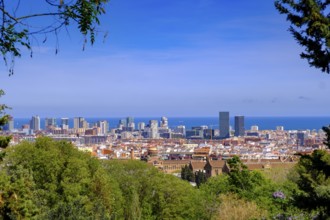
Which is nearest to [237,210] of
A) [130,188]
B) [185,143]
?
[130,188]

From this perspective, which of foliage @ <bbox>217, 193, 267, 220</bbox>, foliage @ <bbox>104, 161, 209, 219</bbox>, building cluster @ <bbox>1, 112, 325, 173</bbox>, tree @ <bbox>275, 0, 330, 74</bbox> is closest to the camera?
tree @ <bbox>275, 0, 330, 74</bbox>

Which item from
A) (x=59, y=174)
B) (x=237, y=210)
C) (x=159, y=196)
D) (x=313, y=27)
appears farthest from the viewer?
(x=159, y=196)

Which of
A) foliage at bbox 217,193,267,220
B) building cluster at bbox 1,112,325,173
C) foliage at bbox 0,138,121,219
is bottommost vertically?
building cluster at bbox 1,112,325,173

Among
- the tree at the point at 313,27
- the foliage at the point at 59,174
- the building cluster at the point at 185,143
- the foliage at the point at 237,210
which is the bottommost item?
the building cluster at the point at 185,143

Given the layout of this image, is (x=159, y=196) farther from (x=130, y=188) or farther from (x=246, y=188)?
(x=246, y=188)

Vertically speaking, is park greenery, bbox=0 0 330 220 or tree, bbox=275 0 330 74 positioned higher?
tree, bbox=275 0 330 74

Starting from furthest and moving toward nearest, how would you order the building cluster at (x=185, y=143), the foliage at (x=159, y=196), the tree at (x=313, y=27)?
the building cluster at (x=185, y=143) < the foliage at (x=159, y=196) < the tree at (x=313, y=27)

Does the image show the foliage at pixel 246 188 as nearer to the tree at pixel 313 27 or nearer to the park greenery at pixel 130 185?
the park greenery at pixel 130 185

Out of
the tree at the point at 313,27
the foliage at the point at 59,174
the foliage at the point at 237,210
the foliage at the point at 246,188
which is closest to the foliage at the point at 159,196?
the foliage at the point at 246,188

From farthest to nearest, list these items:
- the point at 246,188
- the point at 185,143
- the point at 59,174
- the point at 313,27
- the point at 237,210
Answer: the point at 185,143
the point at 246,188
the point at 237,210
the point at 59,174
the point at 313,27

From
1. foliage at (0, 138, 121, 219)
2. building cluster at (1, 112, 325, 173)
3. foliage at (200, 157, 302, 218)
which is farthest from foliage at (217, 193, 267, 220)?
building cluster at (1, 112, 325, 173)

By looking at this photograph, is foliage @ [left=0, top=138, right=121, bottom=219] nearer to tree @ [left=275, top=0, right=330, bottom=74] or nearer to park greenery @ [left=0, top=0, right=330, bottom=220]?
park greenery @ [left=0, top=0, right=330, bottom=220]

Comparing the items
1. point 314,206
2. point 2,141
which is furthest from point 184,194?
point 314,206

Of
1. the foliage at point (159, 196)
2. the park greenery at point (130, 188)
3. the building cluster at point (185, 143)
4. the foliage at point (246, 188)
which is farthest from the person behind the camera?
the building cluster at point (185, 143)
